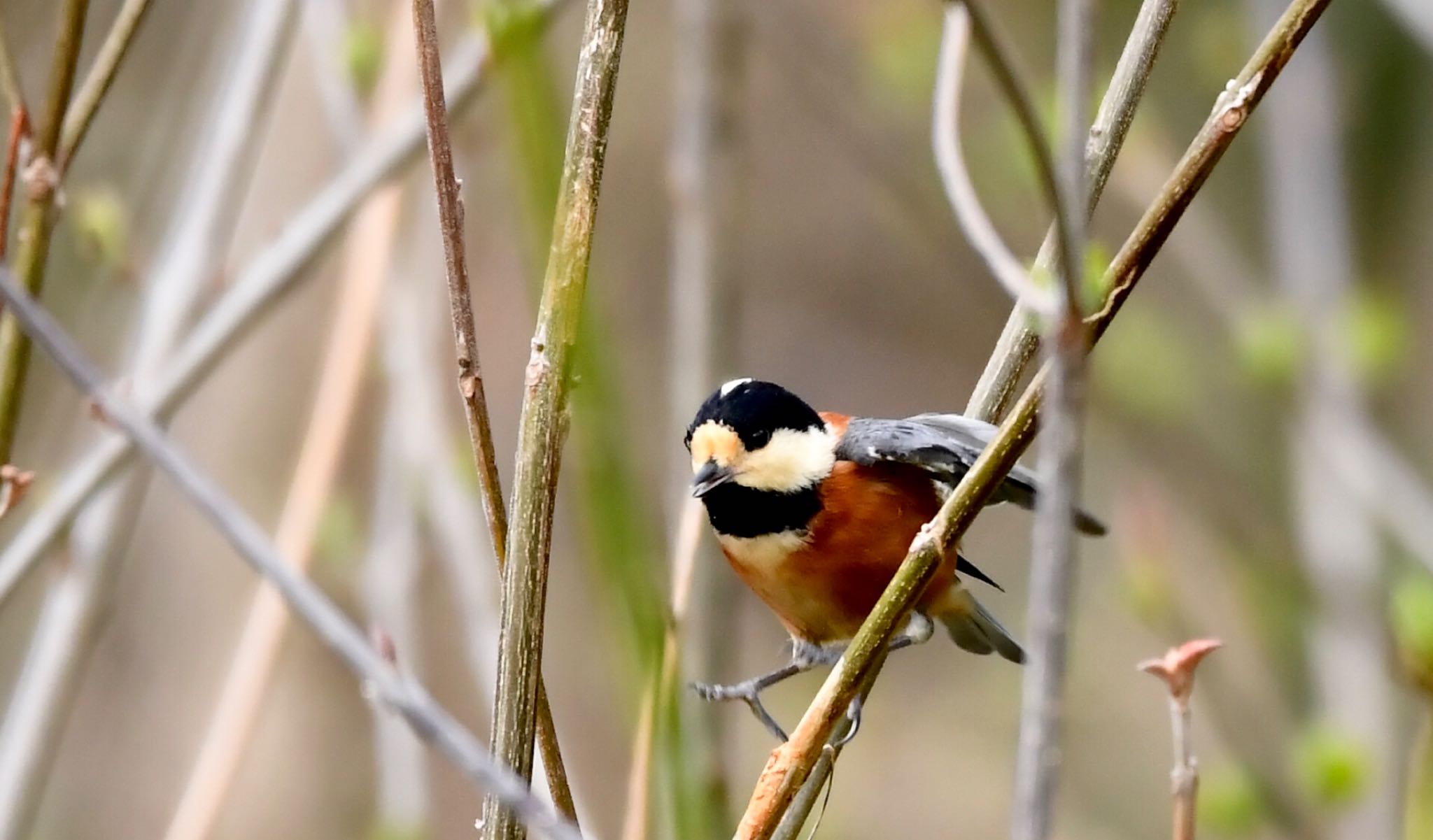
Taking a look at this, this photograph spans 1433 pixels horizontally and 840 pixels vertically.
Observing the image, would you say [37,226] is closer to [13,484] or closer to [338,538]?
[13,484]

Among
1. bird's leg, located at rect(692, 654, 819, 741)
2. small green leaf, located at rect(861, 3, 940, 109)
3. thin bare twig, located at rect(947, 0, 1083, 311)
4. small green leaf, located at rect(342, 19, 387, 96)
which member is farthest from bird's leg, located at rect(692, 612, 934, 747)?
small green leaf, located at rect(861, 3, 940, 109)

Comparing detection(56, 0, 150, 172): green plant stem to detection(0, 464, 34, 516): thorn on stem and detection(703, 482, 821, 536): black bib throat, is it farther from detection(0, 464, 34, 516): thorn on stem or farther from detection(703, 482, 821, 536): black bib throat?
detection(703, 482, 821, 536): black bib throat

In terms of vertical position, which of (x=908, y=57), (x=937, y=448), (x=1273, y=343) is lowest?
(x=937, y=448)

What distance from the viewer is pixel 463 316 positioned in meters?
0.83

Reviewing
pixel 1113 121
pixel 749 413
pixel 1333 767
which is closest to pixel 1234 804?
pixel 1333 767

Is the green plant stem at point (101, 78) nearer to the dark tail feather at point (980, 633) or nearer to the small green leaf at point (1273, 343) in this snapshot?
the dark tail feather at point (980, 633)

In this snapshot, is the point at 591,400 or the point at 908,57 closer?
the point at 591,400

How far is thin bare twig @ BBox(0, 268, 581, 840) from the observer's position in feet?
2.26

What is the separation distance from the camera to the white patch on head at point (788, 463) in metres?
1.68

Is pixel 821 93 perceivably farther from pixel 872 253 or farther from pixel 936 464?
pixel 936 464

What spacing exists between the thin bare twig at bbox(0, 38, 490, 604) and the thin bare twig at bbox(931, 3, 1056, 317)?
649 millimetres

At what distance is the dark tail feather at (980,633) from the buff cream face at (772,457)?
351 mm

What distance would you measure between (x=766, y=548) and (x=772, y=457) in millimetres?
120

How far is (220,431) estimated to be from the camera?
3.28 m
